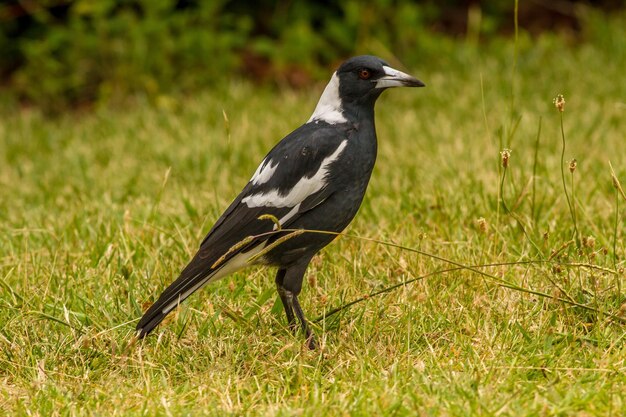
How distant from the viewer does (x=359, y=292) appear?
12.4ft

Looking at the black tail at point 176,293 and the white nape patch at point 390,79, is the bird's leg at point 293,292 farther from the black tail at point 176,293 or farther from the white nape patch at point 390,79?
the white nape patch at point 390,79

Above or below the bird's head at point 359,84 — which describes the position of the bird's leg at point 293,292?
below

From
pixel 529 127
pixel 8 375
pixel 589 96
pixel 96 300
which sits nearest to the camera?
pixel 8 375

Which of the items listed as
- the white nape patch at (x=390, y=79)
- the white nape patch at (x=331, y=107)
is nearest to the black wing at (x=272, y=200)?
the white nape patch at (x=331, y=107)

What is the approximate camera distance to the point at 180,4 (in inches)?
356

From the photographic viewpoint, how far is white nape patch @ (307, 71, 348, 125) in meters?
3.78

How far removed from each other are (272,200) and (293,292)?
13.1 inches

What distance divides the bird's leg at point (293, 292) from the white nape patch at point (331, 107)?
1.89 feet

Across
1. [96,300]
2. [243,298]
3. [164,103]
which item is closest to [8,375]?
[96,300]

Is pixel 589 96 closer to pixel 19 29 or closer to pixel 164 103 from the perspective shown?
pixel 164 103

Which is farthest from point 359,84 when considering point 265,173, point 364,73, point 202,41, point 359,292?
point 202,41

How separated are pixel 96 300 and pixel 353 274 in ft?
3.23

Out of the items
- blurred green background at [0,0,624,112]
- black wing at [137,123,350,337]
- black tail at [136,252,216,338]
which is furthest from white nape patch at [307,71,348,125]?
blurred green background at [0,0,624,112]

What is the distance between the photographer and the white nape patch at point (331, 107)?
149 inches
